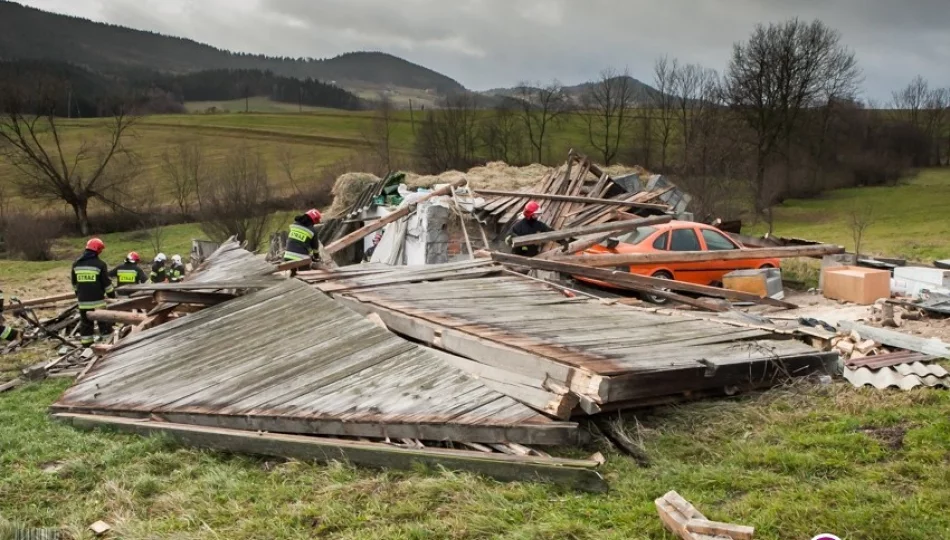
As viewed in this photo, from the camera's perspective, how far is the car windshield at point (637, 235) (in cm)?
1269

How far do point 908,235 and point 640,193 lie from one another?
16.9m

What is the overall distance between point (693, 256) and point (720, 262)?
1460 mm

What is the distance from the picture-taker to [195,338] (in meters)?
8.02

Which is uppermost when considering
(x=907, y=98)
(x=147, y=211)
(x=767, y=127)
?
(x=907, y=98)

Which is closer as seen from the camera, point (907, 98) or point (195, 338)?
point (195, 338)

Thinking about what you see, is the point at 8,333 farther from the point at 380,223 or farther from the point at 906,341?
the point at 906,341

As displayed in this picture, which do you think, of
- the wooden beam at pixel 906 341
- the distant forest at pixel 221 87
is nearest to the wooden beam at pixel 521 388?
the wooden beam at pixel 906 341

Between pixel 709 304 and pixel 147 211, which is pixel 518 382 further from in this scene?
pixel 147 211

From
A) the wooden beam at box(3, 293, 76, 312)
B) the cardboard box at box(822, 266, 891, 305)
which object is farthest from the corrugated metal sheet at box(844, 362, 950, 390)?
the wooden beam at box(3, 293, 76, 312)

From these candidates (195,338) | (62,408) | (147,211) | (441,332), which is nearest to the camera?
(441,332)

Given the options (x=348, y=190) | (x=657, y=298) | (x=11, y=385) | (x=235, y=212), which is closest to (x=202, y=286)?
(x=11, y=385)

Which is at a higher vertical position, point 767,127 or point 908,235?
point 767,127

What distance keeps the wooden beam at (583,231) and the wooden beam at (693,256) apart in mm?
650

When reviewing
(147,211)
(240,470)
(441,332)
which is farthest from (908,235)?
(147,211)
